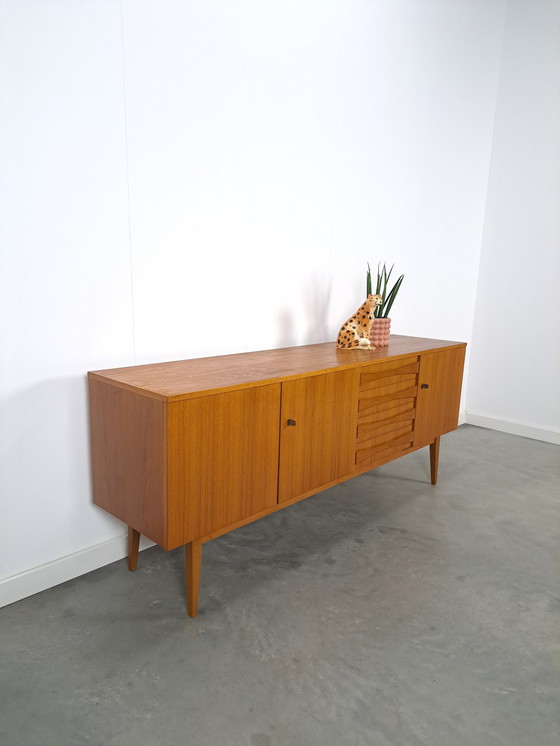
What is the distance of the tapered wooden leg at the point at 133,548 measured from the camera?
1836 mm

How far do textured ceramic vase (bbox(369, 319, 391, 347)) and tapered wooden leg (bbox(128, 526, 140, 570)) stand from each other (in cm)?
125

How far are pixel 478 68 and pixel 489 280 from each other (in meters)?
1.26

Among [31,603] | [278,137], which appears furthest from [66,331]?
[278,137]

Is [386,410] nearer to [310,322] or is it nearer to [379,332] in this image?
[379,332]

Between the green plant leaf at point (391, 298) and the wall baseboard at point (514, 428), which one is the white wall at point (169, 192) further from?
the wall baseboard at point (514, 428)

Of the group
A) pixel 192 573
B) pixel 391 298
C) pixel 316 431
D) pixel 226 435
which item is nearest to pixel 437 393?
pixel 391 298

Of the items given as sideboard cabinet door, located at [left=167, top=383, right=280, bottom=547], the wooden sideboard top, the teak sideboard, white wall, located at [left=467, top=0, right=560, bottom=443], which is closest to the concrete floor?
the teak sideboard

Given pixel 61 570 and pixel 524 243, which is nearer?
pixel 61 570

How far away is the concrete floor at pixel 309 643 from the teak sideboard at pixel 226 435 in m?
0.19

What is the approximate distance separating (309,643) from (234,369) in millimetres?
849

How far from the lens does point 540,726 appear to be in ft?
4.25

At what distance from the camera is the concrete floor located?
4.17 feet

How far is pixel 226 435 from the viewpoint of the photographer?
1597 millimetres

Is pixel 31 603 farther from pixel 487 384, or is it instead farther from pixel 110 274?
pixel 487 384
